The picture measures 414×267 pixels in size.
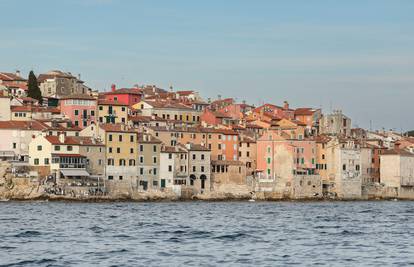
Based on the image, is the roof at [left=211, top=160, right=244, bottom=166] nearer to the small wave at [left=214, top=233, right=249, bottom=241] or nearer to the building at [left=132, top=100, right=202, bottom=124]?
the building at [left=132, top=100, right=202, bottom=124]

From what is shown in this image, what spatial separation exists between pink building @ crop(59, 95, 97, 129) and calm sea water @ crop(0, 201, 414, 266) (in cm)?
4213

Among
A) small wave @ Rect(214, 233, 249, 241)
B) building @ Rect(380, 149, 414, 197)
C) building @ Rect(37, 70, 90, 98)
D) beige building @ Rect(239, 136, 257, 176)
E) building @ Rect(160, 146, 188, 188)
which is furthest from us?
building @ Rect(37, 70, 90, 98)

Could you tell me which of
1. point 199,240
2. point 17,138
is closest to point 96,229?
point 199,240

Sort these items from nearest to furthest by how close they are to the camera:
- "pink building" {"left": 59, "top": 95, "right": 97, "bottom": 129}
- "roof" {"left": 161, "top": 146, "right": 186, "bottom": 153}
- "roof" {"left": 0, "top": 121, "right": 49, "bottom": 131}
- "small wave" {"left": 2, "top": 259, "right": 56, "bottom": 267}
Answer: "small wave" {"left": 2, "top": 259, "right": 56, "bottom": 267} → "roof" {"left": 0, "top": 121, "right": 49, "bottom": 131} → "roof" {"left": 161, "top": 146, "right": 186, "bottom": 153} → "pink building" {"left": 59, "top": 95, "right": 97, "bottom": 129}

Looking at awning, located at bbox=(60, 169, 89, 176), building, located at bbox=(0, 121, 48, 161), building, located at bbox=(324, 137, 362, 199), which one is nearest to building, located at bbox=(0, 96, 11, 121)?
building, located at bbox=(0, 121, 48, 161)

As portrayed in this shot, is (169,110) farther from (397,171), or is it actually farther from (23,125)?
(397,171)

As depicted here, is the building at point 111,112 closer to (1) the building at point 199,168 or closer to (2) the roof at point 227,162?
(1) the building at point 199,168

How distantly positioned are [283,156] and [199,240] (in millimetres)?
66272

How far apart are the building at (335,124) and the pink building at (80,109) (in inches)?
1464

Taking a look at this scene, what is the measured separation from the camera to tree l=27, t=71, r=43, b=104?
416 ft

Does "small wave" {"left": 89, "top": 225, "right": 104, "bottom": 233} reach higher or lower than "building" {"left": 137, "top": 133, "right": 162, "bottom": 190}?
lower

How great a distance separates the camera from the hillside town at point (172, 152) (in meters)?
97.6

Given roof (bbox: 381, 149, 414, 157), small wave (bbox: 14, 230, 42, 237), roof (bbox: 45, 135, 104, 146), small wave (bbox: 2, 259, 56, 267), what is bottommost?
small wave (bbox: 2, 259, 56, 267)

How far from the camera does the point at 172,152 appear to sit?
106m
